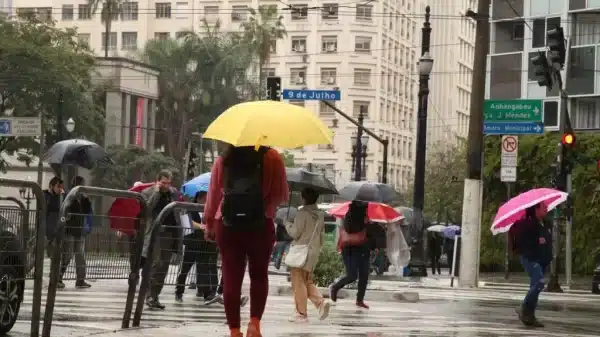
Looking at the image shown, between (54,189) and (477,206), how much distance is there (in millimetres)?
11645

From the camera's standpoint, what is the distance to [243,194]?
10.4 metres

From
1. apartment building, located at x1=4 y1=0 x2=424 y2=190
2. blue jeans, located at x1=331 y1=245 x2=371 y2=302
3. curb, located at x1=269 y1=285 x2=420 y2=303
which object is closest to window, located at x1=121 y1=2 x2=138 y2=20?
apartment building, located at x1=4 y1=0 x2=424 y2=190

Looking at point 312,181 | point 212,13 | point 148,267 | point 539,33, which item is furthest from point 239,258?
point 212,13

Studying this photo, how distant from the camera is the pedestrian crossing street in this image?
1377cm

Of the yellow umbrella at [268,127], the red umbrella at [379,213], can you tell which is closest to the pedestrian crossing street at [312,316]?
the yellow umbrella at [268,127]

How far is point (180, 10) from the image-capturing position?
388 feet

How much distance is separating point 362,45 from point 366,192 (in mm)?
96461

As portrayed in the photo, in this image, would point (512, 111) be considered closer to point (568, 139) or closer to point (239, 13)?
point (568, 139)

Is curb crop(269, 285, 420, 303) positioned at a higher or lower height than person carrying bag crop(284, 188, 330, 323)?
lower

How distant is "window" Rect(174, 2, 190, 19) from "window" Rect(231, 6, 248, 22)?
13.8ft

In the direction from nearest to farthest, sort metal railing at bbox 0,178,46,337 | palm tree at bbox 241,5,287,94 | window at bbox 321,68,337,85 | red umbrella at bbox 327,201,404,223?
1. metal railing at bbox 0,178,46,337
2. red umbrella at bbox 327,201,404,223
3. palm tree at bbox 241,5,287,94
4. window at bbox 321,68,337,85

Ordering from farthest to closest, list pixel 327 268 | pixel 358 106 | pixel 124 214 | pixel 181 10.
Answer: pixel 181 10, pixel 358 106, pixel 327 268, pixel 124 214

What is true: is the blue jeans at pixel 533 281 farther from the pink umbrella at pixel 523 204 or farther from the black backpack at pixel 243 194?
the black backpack at pixel 243 194

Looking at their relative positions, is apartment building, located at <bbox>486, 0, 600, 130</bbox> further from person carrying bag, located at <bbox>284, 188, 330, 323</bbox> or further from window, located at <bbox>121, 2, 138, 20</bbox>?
window, located at <bbox>121, 2, 138, 20</bbox>
